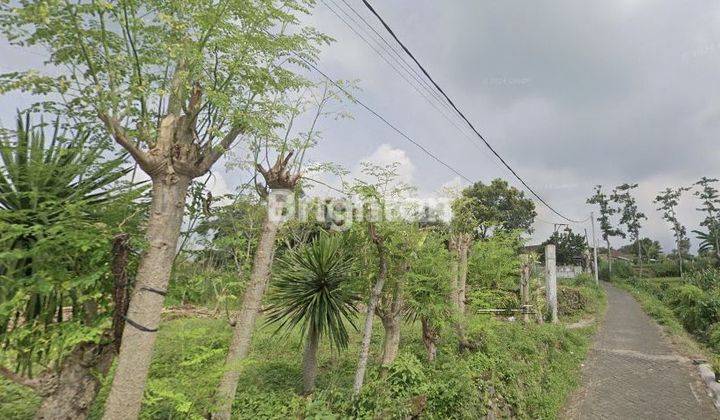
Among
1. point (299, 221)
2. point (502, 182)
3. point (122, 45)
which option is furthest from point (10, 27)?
point (502, 182)

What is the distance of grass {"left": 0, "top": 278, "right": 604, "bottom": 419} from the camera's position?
141 inches

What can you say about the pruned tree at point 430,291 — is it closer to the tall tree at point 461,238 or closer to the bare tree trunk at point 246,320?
the tall tree at point 461,238

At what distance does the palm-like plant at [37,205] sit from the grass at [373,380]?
44.6 inches

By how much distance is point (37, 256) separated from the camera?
8.84ft

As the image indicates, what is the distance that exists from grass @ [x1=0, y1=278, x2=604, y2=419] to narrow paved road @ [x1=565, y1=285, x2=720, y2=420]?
47 centimetres

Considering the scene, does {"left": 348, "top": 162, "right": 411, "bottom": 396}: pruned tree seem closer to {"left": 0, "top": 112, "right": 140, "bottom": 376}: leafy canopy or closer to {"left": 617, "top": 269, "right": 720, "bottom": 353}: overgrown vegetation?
{"left": 0, "top": 112, "right": 140, "bottom": 376}: leafy canopy

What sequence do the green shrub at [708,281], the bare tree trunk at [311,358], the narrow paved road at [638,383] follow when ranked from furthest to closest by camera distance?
the green shrub at [708,281] < the narrow paved road at [638,383] < the bare tree trunk at [311,358]

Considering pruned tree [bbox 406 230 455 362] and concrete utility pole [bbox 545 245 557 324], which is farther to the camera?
concrete utility pole [bbox 545 245 557 324]

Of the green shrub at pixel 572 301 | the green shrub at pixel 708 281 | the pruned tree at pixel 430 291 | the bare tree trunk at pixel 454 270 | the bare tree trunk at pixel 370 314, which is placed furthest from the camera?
the green shrub at pixel 708 281

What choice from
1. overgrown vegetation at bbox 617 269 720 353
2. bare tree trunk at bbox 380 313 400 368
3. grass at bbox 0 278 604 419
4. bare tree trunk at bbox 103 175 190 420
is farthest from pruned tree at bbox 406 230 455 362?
overgrown vegetation at bbox 617 269 720 353

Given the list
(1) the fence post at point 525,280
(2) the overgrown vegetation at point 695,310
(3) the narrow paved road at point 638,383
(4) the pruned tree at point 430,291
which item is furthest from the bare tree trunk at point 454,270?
(2) the overgrown vegetation at point 695,310

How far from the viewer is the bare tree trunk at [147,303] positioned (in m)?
2.78

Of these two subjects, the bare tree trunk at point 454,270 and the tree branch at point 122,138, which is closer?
the tree branch at point 122,138

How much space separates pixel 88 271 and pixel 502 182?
112 ft
